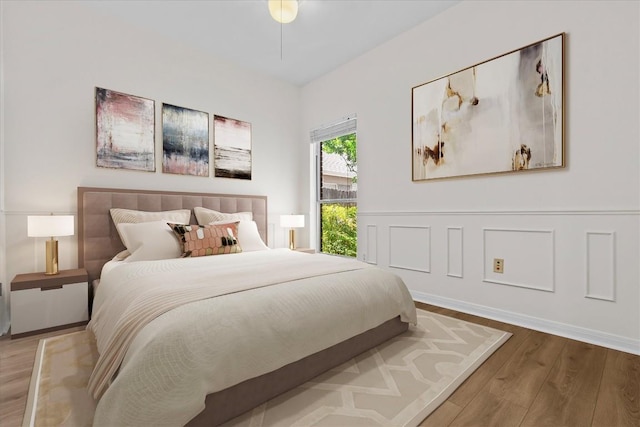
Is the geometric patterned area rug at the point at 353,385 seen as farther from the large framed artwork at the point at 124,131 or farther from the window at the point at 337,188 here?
the window at the point at 337,188

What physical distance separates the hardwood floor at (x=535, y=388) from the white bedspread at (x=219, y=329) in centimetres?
45

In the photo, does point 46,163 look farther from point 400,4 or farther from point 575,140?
point 575,140

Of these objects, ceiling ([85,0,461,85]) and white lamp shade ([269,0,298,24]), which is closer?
white lamp shade ([269,0,298,24])

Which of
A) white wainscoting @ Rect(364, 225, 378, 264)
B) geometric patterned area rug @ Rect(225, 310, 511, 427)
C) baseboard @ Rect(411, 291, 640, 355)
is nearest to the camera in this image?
geometric patterned area rug @ Rect(225, 310, 511, 427)

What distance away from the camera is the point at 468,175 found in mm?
2762

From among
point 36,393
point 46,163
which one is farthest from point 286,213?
point 36,393

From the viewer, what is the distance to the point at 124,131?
10.1ft

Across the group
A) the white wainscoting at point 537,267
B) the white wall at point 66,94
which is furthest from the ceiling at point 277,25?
the white wainscoting at point 537,267

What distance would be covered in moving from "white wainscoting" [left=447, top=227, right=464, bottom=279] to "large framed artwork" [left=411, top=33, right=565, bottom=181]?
0.57 m

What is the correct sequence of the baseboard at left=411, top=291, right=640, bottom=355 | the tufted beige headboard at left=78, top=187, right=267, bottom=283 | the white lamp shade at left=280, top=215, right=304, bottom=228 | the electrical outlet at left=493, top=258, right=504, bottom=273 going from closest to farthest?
1. the baseboard at left=411, top=291, right=640, bottom=355
2. the electrical outlet at left=493, top=258, right=504, bottom=273
3. the tufted beige headboard at left=78, top=187, right=267, bottom=283
4. the white lamp shade at left=280, top=215, right=304, bottom=228

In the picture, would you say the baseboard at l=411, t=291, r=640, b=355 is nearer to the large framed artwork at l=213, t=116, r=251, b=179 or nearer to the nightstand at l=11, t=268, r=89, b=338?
the large framed artwork at l=213, t=116, r=251, b=179

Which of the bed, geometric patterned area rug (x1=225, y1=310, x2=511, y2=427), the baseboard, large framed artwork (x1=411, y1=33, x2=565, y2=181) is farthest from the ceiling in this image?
geometric patterned area rug (x1=225, y1=310, x2=511, y2=427)

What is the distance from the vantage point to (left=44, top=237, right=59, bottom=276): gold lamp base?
245cm

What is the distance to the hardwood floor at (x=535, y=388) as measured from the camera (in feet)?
4.31
